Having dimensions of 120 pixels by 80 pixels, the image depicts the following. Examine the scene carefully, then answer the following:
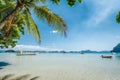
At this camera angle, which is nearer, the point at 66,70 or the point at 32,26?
the point at 32,26

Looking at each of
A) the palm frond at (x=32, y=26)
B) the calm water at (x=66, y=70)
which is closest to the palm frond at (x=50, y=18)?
the palm frond at (x=32, y=26)

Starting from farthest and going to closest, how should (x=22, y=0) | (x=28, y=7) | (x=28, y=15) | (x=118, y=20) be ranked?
(x=118, y=20)
(x=28, y=15)
(x=28, y=7)
(x=22, y=0)

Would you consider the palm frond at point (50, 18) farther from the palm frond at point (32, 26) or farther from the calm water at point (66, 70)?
the calm water at point (66, 70)

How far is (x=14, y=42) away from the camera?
30.5 meters

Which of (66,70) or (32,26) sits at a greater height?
(32,26)

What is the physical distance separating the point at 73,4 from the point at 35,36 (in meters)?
2.49

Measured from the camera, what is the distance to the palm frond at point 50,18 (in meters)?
9.23

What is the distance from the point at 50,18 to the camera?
930 centimetres

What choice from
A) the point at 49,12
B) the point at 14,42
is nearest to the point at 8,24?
the point at 49,12

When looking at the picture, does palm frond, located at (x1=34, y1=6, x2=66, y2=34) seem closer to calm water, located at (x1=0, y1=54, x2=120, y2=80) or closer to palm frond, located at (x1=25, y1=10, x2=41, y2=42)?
palm frond, located at (x1=25, y1=10, x2=41, y2=42)

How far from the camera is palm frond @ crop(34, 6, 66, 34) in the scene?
30.3ft

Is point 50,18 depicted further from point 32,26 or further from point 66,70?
point 66,70

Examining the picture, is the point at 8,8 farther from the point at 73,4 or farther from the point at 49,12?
the point at 73,4

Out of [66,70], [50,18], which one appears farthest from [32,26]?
[66,70]
